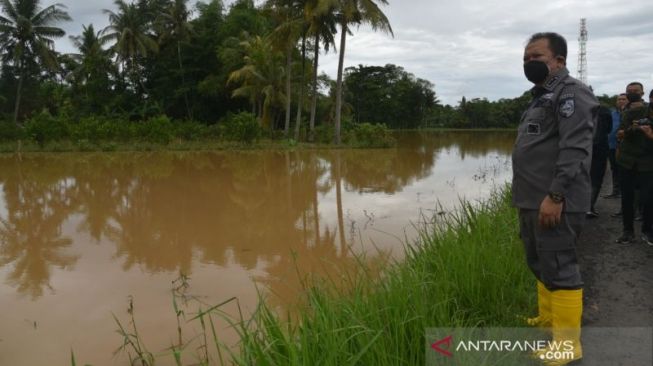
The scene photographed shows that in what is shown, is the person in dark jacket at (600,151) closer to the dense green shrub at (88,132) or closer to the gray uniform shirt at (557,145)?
the gray uniform shirt at (557,145)

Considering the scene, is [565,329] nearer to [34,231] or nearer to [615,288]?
[615,288]

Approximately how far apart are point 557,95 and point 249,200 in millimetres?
7082

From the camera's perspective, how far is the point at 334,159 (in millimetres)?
16688

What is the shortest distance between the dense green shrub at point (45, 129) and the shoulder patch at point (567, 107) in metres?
20.7

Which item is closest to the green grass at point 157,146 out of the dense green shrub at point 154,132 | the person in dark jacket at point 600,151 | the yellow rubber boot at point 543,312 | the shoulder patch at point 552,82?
the dense green shrub at point 154,132

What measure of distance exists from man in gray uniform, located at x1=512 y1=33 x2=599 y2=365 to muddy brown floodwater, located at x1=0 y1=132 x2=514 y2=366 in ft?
4.65

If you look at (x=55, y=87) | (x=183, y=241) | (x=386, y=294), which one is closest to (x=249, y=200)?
(x=183, y=241)

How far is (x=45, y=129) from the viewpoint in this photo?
18.9 m

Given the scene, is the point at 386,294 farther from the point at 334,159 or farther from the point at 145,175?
the point at 334,159

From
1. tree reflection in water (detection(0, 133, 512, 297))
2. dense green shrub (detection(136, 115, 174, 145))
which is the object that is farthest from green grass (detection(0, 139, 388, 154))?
tree reflection in water (detection(0, 133, 512, 297))

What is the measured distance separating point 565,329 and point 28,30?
30811 millimetres

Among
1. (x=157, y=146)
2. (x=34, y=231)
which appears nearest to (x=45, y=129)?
(x=157, y=146)

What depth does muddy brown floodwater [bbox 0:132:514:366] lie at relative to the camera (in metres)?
3.50

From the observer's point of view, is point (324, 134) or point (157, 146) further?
point (324, 134)
